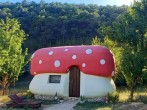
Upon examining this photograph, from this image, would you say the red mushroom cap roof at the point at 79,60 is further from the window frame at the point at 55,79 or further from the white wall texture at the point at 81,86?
the window frame at the point at 55,79

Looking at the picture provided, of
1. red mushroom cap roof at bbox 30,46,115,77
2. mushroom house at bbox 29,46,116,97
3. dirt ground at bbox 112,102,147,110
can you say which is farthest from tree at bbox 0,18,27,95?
dirt ground at bbox 112,102,147,110

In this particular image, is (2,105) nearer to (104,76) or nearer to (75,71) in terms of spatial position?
(75,71)

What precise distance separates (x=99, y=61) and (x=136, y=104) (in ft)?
11.9

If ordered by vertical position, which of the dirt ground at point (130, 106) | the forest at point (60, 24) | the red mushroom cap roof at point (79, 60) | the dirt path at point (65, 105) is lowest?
the dirt path at point (65, 105)

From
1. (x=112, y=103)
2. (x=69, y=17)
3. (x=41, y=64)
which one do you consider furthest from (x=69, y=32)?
(x=112, y=103)

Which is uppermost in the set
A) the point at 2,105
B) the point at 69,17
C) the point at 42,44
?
the point at 69,17

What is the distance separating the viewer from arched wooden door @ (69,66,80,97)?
733 inches

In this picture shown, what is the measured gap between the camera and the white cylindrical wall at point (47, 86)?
18484mm

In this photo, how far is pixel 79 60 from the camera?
60.2 ft

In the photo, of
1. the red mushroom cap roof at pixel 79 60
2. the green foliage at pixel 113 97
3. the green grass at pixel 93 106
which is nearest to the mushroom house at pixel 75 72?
the red mushroom cap roof at pixel 79 60

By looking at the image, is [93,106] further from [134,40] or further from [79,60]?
[134,40]

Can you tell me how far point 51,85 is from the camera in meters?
18.9

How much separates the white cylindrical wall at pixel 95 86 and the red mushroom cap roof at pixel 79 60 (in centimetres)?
29

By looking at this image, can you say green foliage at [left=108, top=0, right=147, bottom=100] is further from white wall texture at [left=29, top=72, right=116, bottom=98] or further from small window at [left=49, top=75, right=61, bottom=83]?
small window at [left=49, top=75, right=61, bottom=83]
